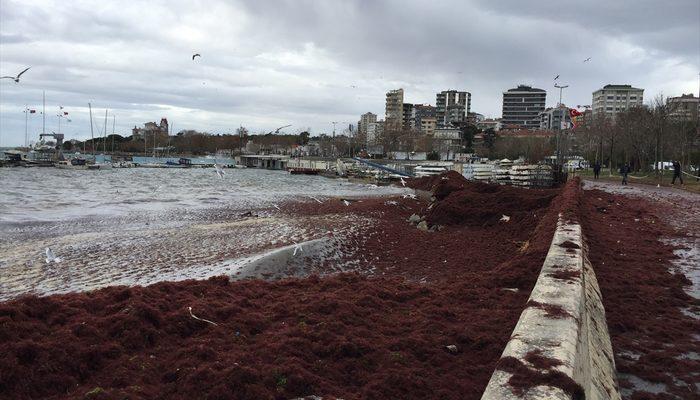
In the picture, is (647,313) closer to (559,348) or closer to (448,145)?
(559,348)

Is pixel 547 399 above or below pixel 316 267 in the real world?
above

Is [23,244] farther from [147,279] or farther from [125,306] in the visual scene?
[125,306]

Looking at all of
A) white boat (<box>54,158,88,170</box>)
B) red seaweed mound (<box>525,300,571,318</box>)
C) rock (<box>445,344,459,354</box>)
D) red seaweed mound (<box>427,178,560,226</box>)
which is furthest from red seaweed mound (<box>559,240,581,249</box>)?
white boat (<box>54,158,88,170</box>)

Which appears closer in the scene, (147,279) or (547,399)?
(547,399)

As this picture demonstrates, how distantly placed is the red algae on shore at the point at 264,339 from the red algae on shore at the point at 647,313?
43.2 inches

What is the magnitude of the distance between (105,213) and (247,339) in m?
19.7

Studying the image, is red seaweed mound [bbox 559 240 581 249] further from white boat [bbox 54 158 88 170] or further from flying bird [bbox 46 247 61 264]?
white boat [bbox 54 158 88 170]

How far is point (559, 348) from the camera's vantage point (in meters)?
3.81

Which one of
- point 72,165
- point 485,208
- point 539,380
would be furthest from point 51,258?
point 72,165

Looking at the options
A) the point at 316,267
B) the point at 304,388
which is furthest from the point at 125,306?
the point at 316,267

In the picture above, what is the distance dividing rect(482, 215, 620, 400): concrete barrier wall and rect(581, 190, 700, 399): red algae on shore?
0.24m

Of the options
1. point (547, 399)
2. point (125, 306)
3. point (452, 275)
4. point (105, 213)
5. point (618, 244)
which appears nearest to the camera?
point (547, 399)

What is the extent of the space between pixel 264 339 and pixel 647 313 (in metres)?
4.74

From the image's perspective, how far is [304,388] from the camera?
3.79 m
